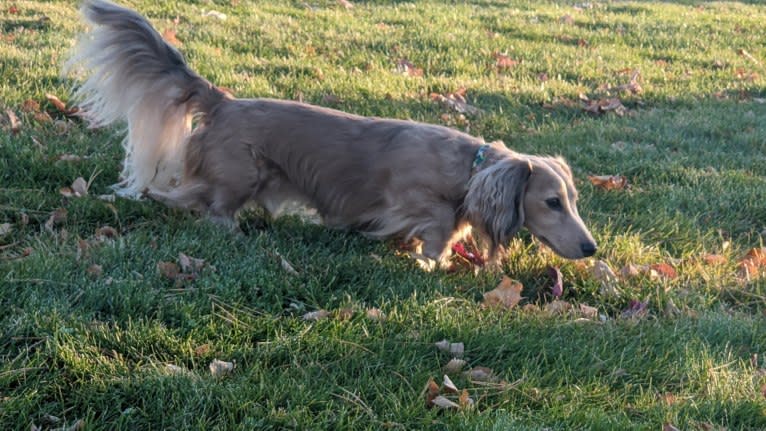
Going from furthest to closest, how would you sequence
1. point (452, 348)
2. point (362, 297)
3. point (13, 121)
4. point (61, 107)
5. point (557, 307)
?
point (61, 107), point (13, 121), point (557, 307), point (362, 297), point (452, 348)

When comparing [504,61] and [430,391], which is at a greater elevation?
[430,391]

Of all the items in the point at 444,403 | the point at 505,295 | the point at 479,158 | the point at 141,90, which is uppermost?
the point at 141,90

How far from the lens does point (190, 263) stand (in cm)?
404

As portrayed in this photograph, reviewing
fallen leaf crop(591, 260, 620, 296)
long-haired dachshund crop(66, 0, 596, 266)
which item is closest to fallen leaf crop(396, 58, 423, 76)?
long-haired dachshund crop(66, 0, 596, 266)

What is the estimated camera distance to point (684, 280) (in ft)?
15.7

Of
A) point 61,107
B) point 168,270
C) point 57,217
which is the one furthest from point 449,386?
point 61,107

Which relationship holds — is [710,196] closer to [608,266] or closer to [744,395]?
[608,266]

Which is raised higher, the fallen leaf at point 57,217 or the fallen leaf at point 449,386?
the fallen leaf at point 57,217

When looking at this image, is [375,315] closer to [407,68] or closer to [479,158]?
[479,158]

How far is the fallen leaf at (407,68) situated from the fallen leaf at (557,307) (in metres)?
4.68

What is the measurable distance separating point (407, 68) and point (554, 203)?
437 centimetres

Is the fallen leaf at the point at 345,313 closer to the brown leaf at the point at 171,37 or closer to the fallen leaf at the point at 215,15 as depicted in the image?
the brown leaf at the point at 171,37

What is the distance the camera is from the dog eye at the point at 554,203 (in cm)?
468

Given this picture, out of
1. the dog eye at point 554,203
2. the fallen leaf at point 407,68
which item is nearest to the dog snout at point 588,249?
the dog eye at point 554,203
